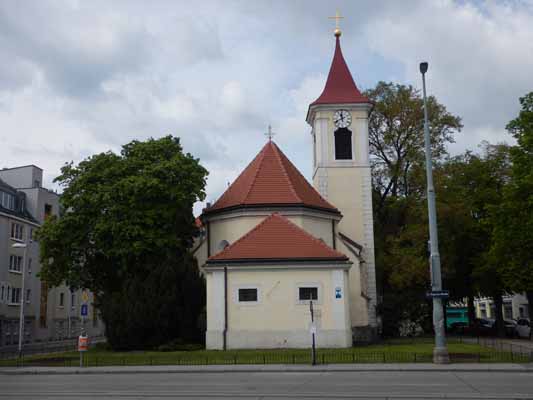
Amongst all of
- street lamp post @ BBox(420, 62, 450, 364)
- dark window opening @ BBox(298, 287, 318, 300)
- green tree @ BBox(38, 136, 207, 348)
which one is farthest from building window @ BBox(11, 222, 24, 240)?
street lamp post @ BBox(420, 62, 450, 364)

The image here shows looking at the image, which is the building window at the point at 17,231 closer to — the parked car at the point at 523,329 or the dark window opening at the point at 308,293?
the dark window opening at the point at 308,293

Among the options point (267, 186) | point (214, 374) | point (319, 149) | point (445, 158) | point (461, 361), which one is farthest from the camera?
point (445, 158)

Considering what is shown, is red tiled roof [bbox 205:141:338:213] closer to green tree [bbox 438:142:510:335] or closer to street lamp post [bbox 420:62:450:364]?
green tree [bbox 438:142:510:335]

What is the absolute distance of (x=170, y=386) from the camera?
1734cm

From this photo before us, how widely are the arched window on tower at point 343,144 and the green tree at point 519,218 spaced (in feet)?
35.7

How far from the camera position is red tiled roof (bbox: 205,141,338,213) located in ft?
122

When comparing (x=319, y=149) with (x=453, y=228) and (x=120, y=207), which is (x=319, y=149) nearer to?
(x=453, y=228)

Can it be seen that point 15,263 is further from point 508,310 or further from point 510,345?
point 508,310

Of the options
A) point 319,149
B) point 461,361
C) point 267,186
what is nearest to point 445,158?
point 319,149

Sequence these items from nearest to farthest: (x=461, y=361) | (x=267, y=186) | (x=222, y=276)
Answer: (x=461, y=361) < (x=222, y=276) < (x=267, y=186)

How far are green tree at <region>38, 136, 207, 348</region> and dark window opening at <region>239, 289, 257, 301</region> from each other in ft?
11.4

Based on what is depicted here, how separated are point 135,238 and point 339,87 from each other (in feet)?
64.1

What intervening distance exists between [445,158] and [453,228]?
784 cm

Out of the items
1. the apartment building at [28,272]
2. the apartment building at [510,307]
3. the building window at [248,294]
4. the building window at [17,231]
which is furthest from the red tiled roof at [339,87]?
the apartment building at [510,307]
